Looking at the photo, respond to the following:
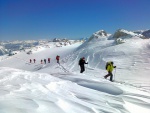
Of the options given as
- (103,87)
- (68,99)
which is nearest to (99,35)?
(103,87)

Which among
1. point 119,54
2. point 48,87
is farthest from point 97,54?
point 48,87

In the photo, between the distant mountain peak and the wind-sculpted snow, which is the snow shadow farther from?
the distant mountain peak

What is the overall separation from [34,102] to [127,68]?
21882mm

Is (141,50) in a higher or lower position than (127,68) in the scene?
higher

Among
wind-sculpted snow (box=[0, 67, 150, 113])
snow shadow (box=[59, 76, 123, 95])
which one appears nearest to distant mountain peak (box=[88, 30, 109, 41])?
snow shadow (box=[59, 76, 123, 95])

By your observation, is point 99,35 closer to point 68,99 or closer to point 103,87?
point 103,87

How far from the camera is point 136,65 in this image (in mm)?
28344

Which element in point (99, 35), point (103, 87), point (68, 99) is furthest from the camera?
point (99, 35)

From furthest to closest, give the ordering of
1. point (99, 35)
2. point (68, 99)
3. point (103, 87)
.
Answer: point (99, 35), point (103, 87), point (68, 99)

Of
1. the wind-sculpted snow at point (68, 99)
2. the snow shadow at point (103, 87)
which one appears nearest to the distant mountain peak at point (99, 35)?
the snow shadow at point (103, 87)

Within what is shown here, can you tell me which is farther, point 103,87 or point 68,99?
point 103,87

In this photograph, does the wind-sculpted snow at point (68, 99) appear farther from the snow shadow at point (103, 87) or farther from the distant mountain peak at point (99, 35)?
the distant mountain peak at point (99, 35)

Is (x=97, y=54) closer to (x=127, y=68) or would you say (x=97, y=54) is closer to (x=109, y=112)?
(x=127, y=68)

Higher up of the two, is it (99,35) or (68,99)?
(99,35)
